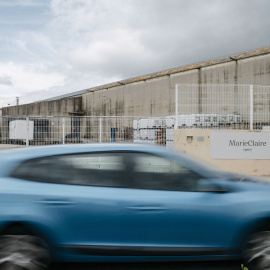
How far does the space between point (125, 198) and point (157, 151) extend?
642mm

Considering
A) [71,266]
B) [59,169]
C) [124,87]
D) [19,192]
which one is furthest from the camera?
[124,87]

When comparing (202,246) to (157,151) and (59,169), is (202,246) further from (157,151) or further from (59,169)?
(59,169)

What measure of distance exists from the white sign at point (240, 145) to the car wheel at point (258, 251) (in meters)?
6.32

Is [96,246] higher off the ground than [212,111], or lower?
lower

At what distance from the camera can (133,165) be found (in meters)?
2.88

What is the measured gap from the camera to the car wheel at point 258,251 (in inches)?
105

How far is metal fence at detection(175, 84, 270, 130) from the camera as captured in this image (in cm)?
908

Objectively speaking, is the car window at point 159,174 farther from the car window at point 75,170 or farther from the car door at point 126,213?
the car window at point 75,170

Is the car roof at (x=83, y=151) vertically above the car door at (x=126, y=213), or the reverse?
the car roof at (x=83, y=151)

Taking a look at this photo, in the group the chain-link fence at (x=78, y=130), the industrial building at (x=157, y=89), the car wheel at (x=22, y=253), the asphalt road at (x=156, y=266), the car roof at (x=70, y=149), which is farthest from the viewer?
the industrial building at (x=157, y=89)

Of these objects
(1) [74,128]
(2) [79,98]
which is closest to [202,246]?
(1) [74,128]

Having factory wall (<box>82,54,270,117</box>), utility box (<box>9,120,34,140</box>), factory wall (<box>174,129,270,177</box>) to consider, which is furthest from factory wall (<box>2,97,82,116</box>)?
factory wall (<box>174,129,270,177</box>)

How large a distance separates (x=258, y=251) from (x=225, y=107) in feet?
25.2

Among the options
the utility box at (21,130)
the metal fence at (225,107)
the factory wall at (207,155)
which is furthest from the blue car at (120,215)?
the utility box at (21,130)
